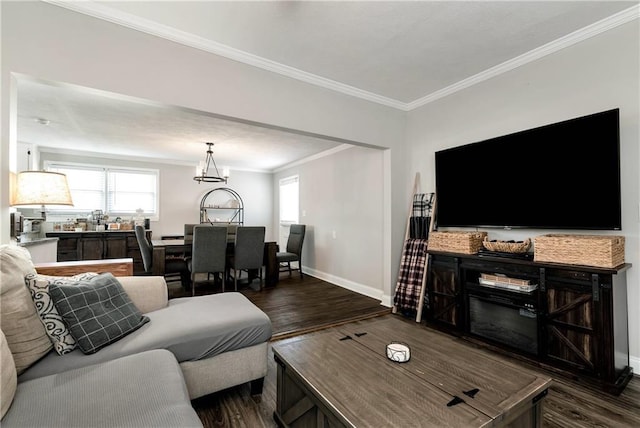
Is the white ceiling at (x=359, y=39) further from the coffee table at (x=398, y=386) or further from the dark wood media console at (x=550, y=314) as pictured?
the coffee table at (x=398, y=386)

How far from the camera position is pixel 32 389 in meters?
1.15

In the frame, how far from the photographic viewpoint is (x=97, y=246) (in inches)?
202

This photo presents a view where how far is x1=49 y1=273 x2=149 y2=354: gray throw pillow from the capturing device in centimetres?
147

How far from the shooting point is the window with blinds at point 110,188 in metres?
5.47

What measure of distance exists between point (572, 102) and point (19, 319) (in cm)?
406

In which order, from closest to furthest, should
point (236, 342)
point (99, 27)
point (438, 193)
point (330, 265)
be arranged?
point (236, 342) < point (99, 27) < point (438, 193) < point (330, 265)

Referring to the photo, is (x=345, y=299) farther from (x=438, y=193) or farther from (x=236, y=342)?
(x=236, y=342)

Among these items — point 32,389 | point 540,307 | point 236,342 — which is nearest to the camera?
point 32,389

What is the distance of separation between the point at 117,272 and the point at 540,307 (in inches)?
141

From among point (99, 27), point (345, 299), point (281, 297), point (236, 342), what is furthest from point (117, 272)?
point (345, 299)

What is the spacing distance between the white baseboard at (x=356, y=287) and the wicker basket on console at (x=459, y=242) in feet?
3.73

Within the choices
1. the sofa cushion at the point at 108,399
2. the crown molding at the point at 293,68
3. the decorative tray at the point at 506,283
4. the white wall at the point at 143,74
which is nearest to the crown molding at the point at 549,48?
the crown molding at the point at 293,68

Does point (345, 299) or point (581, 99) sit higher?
point (581, 99)

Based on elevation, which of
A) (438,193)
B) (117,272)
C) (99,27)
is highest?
(99,27)
